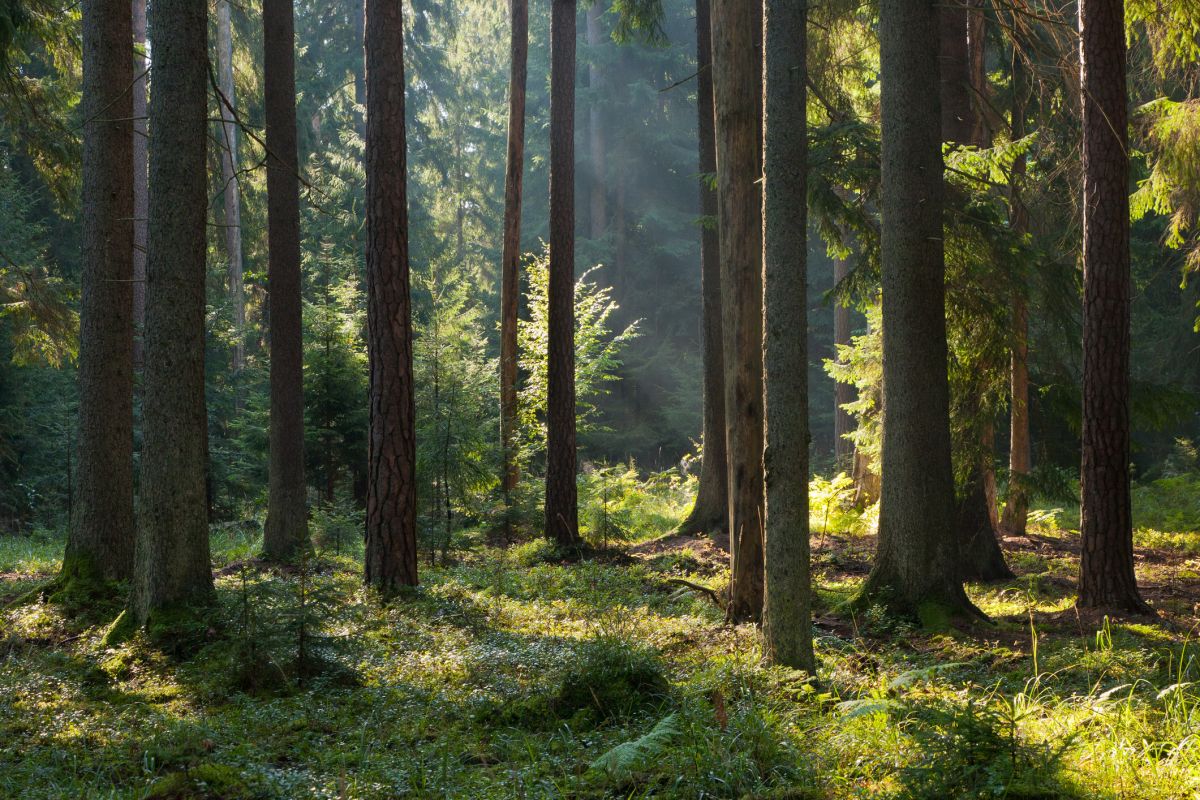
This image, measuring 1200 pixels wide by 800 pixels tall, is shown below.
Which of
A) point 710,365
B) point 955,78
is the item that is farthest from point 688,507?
point 955,78

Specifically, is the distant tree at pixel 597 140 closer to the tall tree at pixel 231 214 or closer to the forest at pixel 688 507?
the tall tree at pixel 231 214

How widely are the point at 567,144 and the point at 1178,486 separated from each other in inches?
544

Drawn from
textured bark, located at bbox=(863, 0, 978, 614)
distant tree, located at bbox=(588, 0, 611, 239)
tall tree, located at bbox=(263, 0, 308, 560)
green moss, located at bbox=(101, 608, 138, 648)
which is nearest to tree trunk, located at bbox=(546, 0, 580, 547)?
tall tree, located at bbox=(263, 0, 308, 560)

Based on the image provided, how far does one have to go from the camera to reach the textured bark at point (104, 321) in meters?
8.91

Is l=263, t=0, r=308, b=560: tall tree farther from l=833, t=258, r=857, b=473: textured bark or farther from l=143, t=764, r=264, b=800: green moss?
l=833, t=258, r=857, b=473: textured bark

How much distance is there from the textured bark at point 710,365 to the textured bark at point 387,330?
19.0 ft

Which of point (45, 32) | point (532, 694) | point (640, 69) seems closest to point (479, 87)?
point (640, 69)

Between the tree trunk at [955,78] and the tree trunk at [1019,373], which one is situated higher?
the tree trunk at [955,78]

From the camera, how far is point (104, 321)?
29.3 ft

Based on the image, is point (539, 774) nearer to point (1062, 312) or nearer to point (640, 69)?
point (1062, 312)

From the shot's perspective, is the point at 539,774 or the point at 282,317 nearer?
the point at 539,774

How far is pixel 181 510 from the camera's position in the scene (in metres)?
7.55

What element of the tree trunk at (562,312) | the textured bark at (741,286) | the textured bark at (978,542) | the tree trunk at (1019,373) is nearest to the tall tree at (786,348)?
the textured bark at (741,286)

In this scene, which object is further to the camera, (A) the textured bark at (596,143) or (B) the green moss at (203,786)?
(A) the textured bark at (596,143)
